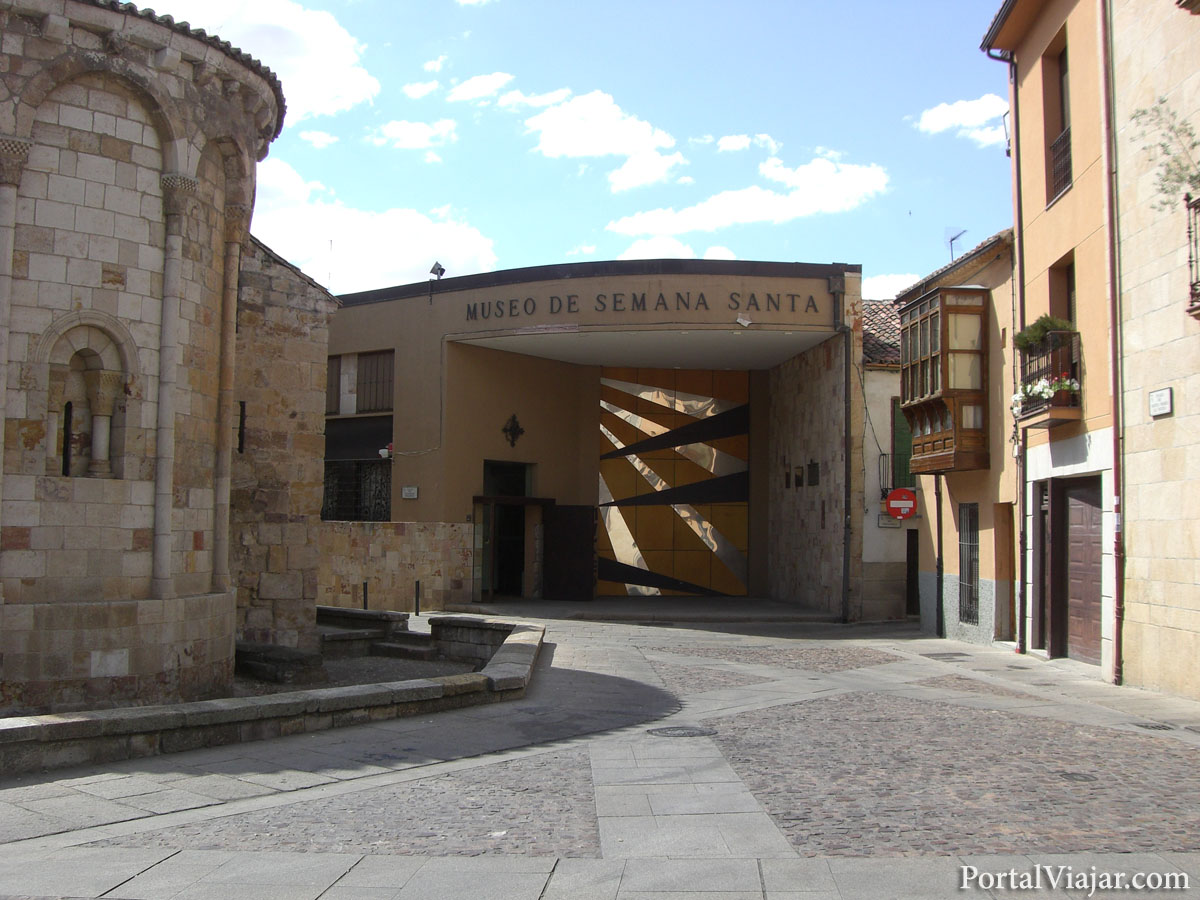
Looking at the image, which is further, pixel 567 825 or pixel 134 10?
pixel 134 10

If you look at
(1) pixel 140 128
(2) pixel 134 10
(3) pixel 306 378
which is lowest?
(3) pixel 306 378

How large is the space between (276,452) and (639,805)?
30.0 feet

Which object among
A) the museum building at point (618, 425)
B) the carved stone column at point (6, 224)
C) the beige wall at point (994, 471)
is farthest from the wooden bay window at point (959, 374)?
the carved stone column at point (6, 224)

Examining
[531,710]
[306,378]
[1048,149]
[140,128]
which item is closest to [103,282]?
[140,128]

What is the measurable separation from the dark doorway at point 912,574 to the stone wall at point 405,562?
953 centimetres

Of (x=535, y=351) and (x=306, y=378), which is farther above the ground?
(x=535, y=351)

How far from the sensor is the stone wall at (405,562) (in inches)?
917

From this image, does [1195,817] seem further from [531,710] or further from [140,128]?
[140,128]

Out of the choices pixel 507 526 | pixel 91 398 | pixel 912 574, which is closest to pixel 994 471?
pixel 912 574

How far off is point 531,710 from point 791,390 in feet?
56.4

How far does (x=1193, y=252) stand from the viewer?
10109 mm

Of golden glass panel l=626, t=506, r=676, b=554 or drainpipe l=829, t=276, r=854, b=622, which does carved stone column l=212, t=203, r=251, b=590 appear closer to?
drainpipe l=829, t=276, r=854, b=622

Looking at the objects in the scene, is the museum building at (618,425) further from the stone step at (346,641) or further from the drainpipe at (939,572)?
the stone step at (346,641)

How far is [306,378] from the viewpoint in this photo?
566 inches
